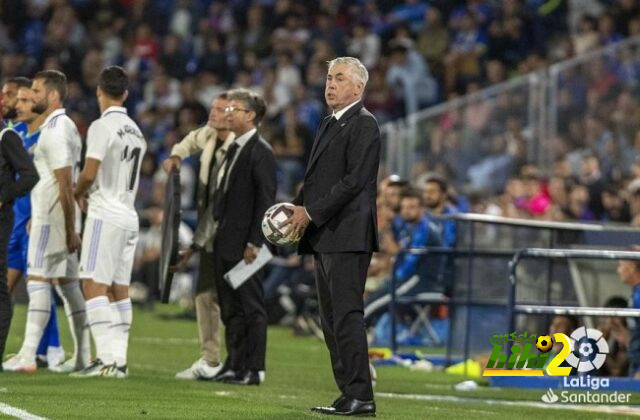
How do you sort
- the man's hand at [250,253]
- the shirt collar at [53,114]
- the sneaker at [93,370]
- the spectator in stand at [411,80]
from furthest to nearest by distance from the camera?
1. the spectator in stand at [411,80]
2. the man's hand at [250,253]
3. the shirt collar at [53,114]
4. the sneaker at [93,370]

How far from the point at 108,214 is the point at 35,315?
1.09 m

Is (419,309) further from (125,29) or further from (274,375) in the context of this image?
(125,29)

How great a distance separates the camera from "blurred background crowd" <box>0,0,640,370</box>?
19125mm

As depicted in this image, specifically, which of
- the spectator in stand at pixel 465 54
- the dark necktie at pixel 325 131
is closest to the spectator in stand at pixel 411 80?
the spectator in stand at pixel 465 54

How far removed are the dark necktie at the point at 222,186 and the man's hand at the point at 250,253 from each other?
0.35 metres

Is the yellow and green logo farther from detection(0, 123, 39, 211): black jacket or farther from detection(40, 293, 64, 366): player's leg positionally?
detection(0, 123, 39, 211): black jacket

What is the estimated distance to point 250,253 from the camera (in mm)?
12203

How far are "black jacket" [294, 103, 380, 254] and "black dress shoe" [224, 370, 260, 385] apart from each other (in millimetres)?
2543

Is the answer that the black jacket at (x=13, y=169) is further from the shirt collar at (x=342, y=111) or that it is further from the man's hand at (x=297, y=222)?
the shirt collar at (x=342, y=111)

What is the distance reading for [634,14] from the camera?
76.8 ft

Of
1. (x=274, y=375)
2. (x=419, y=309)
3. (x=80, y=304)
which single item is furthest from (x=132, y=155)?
(x=419, y=309)

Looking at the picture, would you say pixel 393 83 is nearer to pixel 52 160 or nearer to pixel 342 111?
pixel 52 160

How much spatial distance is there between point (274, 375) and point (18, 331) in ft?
11.6

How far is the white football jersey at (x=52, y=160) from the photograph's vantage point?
1188 cm
